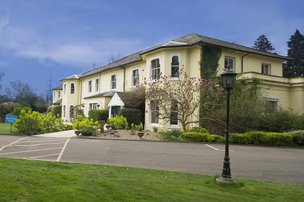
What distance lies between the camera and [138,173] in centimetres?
855

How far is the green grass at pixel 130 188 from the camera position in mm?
5402

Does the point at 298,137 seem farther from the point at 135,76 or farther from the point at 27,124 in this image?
the point at 27,124

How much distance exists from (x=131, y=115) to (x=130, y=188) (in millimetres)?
20056

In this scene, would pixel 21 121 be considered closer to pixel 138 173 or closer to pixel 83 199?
pixel 138 173

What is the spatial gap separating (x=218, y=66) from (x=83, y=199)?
20.7 meters

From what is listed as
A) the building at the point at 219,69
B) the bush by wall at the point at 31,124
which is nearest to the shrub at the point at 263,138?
the building at the point at 219,69

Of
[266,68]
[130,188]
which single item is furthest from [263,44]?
[130,188]

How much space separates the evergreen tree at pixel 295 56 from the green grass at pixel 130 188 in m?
50.2

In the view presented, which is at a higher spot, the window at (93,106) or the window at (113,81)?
the window at (113,81)

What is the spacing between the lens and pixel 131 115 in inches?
1039

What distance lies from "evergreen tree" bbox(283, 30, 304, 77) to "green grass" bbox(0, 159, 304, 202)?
165 feet

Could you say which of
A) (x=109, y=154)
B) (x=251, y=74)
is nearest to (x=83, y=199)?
(x=109, y=154)

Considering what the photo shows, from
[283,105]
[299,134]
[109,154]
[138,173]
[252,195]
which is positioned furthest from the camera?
[283,105]

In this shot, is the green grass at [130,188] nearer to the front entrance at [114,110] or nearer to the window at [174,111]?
the window at [174,111]
